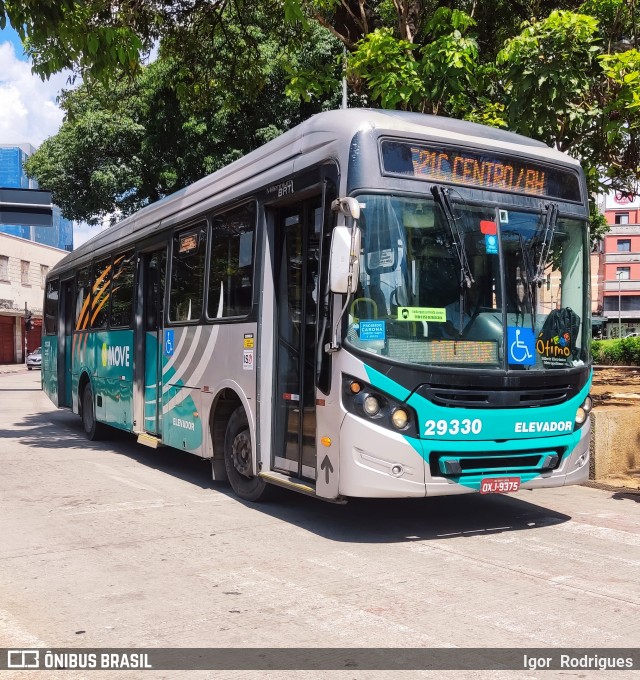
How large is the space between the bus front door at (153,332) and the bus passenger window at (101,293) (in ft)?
5.45

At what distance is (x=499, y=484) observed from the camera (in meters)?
6.41

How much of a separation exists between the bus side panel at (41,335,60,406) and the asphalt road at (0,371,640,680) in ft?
23.4

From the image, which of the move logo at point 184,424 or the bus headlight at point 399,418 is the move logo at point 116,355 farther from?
the bus headlight at point 399,418

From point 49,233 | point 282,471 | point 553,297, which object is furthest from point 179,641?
point 49,233

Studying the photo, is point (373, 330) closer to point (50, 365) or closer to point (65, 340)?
point (65, 340)

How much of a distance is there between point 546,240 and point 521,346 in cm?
98

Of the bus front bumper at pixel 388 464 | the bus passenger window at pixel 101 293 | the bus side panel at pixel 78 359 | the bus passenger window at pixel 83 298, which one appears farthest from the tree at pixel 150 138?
the bus front bumper at pixel 388 464

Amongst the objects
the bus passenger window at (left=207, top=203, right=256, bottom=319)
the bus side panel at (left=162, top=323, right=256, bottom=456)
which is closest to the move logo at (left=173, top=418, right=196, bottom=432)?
the bus side panel at (left=162, top=323, right=256, bottom=456)

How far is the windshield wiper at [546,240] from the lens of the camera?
6714mm

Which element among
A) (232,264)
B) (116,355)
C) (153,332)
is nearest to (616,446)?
(232,264)

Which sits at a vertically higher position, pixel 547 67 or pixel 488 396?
pixel 547 67

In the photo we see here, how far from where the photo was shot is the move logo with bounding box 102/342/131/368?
11.2 m

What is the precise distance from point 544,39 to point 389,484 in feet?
20.6

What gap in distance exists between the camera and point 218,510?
305 inches
